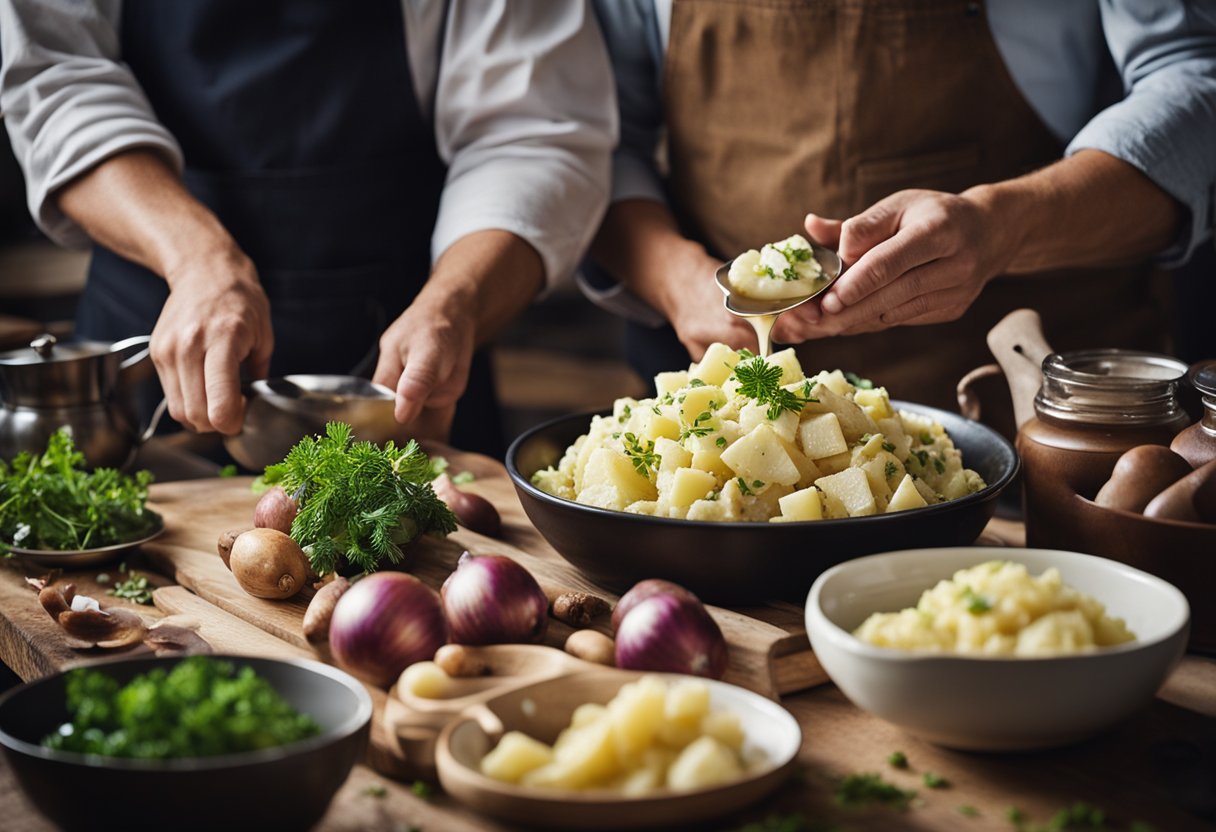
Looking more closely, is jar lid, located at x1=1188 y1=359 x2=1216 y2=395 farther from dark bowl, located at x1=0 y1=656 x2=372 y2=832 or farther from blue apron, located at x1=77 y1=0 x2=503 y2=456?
blue apron, located at x1=77 y1=0 x2=503 y2=456

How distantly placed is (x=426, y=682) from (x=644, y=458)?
0.53m

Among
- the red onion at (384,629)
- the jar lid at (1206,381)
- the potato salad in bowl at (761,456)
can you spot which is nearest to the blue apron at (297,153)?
the potato salad in bowl at (761,456)

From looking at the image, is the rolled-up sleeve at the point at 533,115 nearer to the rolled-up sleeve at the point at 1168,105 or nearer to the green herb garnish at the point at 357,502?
the green herb garnish at the point at 357,502

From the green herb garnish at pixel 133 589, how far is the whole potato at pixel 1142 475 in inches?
54.2

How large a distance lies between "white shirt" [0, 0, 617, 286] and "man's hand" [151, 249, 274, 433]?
0.45 meters

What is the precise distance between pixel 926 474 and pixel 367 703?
37.0 inches

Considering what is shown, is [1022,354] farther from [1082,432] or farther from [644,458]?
[644,458]

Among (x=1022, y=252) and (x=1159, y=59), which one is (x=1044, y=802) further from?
(x=1159, y=59)

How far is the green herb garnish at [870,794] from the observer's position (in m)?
1.25

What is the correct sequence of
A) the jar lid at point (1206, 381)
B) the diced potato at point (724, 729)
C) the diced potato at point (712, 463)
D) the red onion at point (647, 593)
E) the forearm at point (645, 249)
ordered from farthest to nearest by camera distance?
1. the forearm at point (645, 249)
2. the diced potato at point (712, 463)
3. the jar lid at point (1206, 381)
4. the red onion at point (647, 593)
5. the diced potato at point (724, 729)

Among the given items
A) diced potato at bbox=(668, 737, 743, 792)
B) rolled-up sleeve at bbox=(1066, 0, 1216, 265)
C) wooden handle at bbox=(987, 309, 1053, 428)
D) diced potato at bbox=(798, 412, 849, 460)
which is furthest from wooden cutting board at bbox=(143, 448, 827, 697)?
rolled-up sleeve at bbox=(1066, 0, 1216, 265)

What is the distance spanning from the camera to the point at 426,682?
52.8 inches

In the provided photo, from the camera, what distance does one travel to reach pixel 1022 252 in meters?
2.36

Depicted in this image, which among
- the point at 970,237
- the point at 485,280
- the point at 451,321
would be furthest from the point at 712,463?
the point at 485,280
